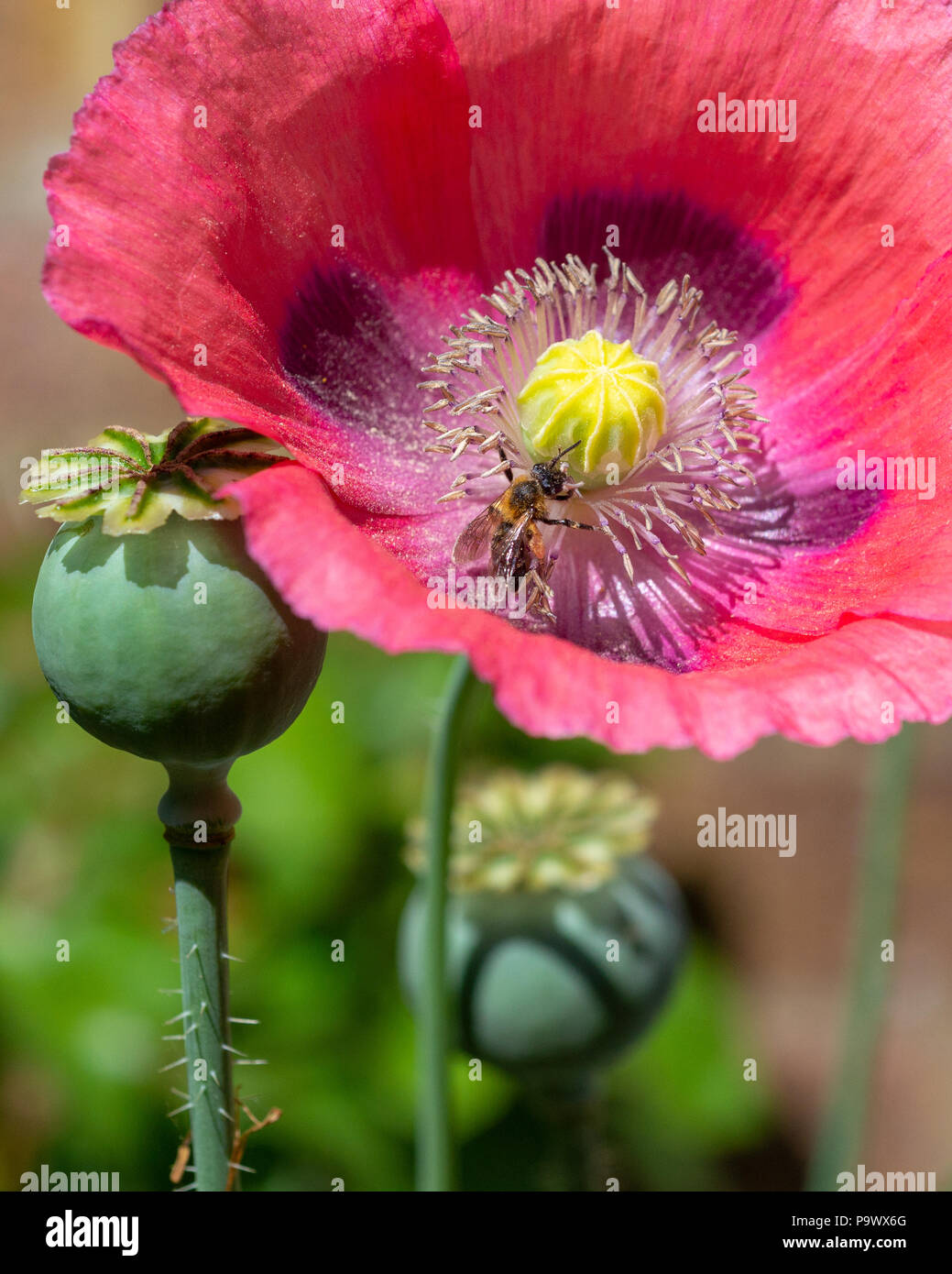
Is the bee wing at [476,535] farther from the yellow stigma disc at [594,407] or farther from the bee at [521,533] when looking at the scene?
the yellow stigma disc at [594,407]

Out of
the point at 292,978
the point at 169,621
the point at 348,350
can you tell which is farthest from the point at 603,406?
the point at 292,978

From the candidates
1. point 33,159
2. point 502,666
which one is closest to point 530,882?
point 502,666

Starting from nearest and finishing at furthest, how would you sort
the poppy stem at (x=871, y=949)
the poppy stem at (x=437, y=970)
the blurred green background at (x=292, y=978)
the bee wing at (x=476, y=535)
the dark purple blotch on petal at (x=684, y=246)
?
1. the poppy stem at (x=437, y=970)
2. the bee wing at (x=476, y=535)
3. the dark purple blotch on petal at (x=684, y=246)
4. the poppy stem at (x=871, y=949)
5. the blurred green background at (x=292, y=978)

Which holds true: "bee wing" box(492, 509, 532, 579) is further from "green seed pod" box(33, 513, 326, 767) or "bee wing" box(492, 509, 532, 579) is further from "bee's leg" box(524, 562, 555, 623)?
"green seed pod" box(33, 513, 326, 767)

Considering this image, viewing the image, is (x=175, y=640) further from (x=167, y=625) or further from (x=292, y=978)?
(x=292, y=978)

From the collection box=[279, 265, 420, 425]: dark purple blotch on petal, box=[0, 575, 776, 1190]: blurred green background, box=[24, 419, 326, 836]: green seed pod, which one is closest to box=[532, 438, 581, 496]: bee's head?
box=[279, 265, 420, 425]: dark purple blotch on petal

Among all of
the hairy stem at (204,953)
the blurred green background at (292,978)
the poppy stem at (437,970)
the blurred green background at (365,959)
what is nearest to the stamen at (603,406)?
the poppy stem at (437,970)
